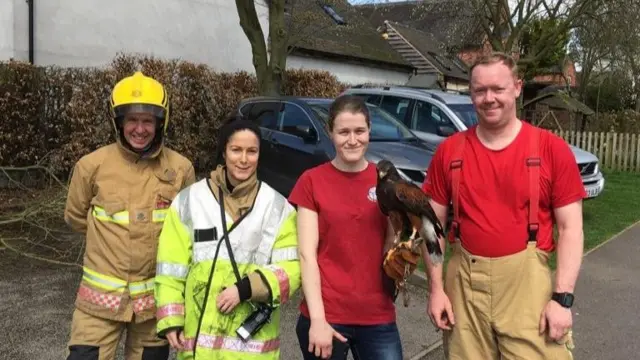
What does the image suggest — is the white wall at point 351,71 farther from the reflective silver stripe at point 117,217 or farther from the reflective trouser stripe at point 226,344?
the reflective trouser stripe at point 226,344

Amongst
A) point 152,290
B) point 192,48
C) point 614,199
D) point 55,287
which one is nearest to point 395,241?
point 152,290

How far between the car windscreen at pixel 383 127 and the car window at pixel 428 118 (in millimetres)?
1003

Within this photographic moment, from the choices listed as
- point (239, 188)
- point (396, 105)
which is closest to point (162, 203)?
point (239, 188)

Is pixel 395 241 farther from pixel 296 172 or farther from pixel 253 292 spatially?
pixel 296 172

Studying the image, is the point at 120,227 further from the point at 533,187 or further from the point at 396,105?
the point at 396,105

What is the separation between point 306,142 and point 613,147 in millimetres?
14490

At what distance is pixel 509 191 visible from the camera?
2656 millimetres

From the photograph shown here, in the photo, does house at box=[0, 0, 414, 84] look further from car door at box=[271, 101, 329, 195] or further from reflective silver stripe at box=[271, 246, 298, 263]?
reflective silver stripe at box=[271, 246, 298, 263]

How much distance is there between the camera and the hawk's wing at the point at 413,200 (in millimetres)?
2549

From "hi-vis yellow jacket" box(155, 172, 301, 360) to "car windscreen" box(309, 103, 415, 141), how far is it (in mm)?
5970

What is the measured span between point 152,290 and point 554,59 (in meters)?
31.9

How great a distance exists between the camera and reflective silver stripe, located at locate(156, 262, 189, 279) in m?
2.68

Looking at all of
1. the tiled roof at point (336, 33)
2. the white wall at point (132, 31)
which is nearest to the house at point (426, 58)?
the tiled roof at point (336, 33)

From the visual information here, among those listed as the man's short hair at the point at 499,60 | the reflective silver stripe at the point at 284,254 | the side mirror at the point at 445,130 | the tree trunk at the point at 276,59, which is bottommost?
the reflective silver stripe at the point at 284,254
